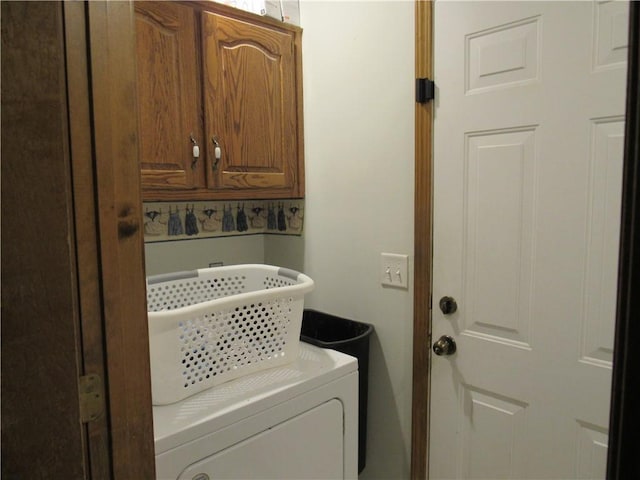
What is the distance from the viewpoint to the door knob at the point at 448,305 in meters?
1.43

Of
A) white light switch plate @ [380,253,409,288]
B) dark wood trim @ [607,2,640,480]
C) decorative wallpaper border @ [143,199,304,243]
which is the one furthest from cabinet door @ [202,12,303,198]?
dark wood trim @ [607,2,640,480]

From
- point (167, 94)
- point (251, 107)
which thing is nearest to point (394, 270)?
point (251, 107)

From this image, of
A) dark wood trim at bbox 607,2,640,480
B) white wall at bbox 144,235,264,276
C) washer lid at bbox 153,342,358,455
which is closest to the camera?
dark wood trim at bbox 607,2,640,480

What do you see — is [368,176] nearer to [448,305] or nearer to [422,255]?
[422,255]

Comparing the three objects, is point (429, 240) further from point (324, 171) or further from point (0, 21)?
point (0, 21)

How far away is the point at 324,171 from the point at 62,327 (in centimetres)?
141

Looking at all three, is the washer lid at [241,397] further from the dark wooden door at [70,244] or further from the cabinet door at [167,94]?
the cabinet door at [167,94]

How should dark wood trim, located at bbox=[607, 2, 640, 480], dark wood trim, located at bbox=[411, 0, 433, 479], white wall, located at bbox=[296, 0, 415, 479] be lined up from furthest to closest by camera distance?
white wall, located at bbox=[296, 0, 415, 479], dark wood trim, located at bbox=[411, 0, 433, 479], dark wood trim, located at bbox=[607, 2, 640, 480]

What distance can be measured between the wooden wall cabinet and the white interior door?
0.66 meters

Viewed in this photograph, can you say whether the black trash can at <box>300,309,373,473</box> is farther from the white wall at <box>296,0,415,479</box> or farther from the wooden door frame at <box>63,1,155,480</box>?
the wooden door frame at <box>63,1,155,480</box>

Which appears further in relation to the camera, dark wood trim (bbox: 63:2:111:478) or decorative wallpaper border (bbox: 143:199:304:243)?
decorative wallpaper border (bbox: 143:199:304:243)

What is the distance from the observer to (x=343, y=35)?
1686mm

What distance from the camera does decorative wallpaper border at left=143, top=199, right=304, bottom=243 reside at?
6.04ft

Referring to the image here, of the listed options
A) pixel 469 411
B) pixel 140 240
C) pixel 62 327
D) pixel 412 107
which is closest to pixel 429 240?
pixel 412 107
